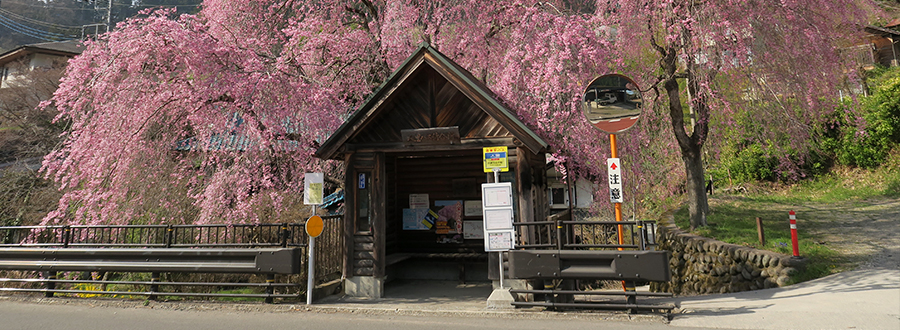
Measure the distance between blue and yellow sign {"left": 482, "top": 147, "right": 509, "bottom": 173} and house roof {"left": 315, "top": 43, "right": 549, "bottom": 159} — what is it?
1.62 feet

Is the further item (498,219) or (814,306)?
(498,219)

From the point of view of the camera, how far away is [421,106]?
28.4 ft

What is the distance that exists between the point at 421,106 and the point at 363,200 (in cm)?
237

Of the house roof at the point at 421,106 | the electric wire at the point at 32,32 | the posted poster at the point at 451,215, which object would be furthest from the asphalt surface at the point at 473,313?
the electric wire at the point at 32,32

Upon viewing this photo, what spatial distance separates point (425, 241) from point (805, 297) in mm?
7835

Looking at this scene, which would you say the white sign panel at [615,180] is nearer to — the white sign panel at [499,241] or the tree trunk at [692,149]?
the white sign panel at [499,241]

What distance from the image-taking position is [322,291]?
820cm

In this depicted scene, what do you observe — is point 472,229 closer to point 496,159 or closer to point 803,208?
point 496,159

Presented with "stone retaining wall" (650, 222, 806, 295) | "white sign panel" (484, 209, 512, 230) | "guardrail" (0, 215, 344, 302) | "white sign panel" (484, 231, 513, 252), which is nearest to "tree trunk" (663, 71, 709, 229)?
"stone retaining wall" (650, 222, 806, 295)

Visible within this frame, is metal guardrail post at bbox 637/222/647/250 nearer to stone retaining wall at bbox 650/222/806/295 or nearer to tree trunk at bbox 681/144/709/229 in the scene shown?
stone retaining wall at bbox 650/222/806/295

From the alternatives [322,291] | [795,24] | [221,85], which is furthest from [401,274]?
[795,24]

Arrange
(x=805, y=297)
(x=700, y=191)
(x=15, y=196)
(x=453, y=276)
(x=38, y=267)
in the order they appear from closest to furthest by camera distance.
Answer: (x=805, y=297)
(x=38, y=267)
(x=453, y=276)
(x=700, y=191)
(x=15, y=196)

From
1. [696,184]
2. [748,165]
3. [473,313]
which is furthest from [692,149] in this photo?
[748,165]

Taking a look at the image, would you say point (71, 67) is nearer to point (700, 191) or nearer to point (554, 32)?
point (554, 32)
